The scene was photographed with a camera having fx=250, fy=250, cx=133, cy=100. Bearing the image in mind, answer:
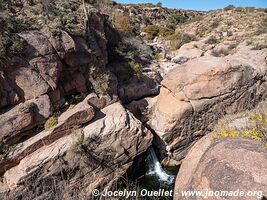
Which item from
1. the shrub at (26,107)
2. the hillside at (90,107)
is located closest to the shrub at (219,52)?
the hillside at (90,107)

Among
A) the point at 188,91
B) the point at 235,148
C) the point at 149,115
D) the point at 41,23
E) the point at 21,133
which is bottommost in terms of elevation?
the point at 149,115

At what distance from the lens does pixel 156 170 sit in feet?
37.0

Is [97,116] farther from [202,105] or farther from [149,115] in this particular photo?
[202,105]

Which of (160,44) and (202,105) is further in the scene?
(160,44)

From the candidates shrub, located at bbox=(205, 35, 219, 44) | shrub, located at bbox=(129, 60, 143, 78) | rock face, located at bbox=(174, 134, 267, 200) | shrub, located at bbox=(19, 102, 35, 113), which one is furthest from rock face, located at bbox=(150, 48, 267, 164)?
shrub, located at bbox=(205, 35, 219, 44)

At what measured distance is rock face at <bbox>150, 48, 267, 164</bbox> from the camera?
11430 millimetres

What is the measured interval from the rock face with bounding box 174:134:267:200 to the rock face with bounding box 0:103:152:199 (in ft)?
15.7

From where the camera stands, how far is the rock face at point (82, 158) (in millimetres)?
8070

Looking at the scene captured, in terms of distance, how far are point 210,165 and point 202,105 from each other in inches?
307

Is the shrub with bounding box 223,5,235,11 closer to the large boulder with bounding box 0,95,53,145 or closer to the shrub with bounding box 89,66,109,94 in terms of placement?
the shrub with bounding box 89,66,109,94

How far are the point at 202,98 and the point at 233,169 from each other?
26.6 ft

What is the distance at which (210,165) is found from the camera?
390cm

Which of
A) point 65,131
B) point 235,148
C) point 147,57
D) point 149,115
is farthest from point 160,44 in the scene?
point 235,148

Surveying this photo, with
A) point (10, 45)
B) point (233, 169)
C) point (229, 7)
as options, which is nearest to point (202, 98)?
point (233, 169)
